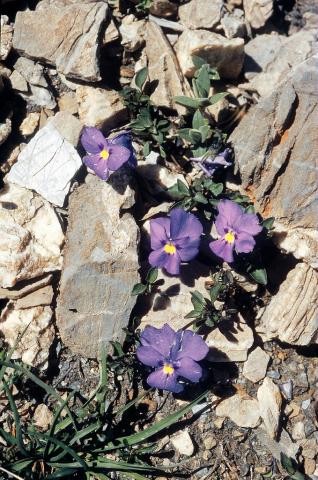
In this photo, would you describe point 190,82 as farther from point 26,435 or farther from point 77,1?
point 26,435

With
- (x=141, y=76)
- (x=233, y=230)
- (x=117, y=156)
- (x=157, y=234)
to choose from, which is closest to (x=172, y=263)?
(x=157, y=234)

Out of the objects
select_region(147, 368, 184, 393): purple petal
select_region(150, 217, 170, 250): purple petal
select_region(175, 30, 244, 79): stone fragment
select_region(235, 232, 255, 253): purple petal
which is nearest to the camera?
select_region(147, 368, 184, 393): purple petal

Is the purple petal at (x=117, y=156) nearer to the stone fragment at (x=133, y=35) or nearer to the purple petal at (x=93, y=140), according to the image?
the purple petal at (x=93, y=140)

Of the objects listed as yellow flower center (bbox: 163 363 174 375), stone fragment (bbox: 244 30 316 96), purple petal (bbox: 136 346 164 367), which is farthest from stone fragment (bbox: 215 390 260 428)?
stone fragment (bbox: 244 30 316 96)

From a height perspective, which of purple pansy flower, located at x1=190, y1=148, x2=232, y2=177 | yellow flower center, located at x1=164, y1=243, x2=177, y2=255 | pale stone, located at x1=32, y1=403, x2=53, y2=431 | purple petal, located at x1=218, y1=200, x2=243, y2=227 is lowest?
pale stone, located at x1=32, y1=403, x2=53, y2=431

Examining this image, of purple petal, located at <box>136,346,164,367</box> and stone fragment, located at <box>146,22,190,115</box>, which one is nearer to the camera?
purple petal, located at <box>136,346,164,367</box>

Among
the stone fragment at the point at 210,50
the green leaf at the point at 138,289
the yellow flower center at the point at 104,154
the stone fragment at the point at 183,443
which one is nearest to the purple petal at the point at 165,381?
the stone fragment at the point at 183,443

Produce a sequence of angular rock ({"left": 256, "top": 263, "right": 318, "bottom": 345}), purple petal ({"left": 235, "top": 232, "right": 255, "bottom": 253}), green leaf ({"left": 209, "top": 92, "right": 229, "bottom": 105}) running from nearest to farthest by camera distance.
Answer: purple petal ({"left": 235, "top": 232, "right": 255, "bottom": 253}), angular rock ({"left": 256, "top": 263, "right": 318, "bottom": 345}), green leaf ({"left": 209, "top": 92, "right": 229, "bottom": 105})

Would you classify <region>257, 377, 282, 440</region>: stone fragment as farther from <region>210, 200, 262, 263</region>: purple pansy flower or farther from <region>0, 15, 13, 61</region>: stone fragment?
<region>0, 15, 13, 61</region>: stone fragment
